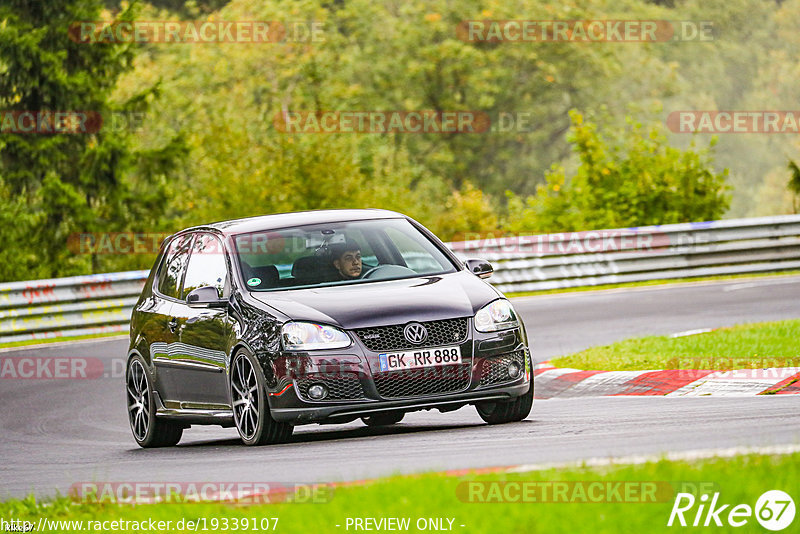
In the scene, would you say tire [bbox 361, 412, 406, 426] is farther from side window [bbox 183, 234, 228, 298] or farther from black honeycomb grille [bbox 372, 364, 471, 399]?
side window [bbox 183, 234, 228, 298]

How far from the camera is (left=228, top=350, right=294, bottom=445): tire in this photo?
32.6 feet

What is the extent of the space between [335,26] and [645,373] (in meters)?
51.0

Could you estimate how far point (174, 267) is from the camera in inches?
470

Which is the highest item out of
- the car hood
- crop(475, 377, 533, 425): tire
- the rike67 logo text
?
the rike67 logo text

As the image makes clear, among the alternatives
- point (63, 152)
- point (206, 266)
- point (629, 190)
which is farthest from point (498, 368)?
point (63, 152)

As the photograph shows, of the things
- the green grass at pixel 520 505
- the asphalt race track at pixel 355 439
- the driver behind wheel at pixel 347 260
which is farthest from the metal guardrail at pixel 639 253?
the green grass at pixel 520 505

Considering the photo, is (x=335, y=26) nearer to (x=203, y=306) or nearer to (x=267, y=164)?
(x=267, y=164)

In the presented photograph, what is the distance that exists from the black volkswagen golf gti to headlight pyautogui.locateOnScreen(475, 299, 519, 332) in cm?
1

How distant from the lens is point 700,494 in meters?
6.03

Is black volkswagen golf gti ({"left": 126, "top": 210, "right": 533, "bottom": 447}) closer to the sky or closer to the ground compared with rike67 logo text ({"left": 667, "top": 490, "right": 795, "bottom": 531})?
closer to the ground

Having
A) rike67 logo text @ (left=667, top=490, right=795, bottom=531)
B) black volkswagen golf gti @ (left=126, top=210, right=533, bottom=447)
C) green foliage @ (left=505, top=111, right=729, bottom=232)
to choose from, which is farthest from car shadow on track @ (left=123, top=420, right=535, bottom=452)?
green foliage @ (left=505, top=111, right=729, bottom=232)

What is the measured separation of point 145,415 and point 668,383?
13.7 ft

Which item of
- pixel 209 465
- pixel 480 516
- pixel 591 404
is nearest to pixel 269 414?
pixel 209 465

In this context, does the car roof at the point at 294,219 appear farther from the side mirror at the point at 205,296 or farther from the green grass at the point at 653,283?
the green grass at the point at 653,283
